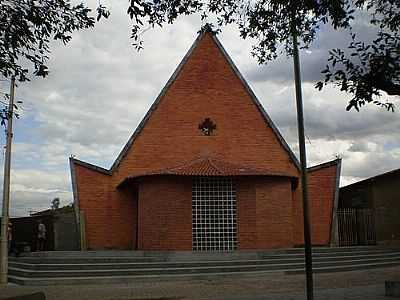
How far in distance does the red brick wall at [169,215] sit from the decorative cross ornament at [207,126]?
4108 millimetres

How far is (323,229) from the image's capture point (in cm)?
2569

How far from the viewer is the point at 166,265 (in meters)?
17.2

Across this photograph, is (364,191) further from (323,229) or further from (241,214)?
(241,214)

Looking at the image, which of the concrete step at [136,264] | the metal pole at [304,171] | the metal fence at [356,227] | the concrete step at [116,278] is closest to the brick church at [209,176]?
the metal fence at [356,227]

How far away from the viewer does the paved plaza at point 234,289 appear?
12291 mm

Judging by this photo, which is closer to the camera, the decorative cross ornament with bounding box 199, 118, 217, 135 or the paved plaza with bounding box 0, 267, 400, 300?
the paved plaza with bounding box 0, 267, 400, 300

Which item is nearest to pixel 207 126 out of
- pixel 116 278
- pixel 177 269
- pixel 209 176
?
pixel 209 176

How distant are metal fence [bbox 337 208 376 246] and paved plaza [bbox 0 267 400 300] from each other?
9458 mm

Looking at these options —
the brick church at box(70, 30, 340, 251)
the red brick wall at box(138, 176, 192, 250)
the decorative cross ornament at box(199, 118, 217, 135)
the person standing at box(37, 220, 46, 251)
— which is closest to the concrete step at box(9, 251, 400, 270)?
the brick church at box(70, 30, 340, 251)

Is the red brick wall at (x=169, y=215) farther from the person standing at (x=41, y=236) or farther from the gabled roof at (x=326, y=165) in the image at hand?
the gabled roof at (x=326, y=165)

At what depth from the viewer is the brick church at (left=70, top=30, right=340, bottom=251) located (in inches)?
859

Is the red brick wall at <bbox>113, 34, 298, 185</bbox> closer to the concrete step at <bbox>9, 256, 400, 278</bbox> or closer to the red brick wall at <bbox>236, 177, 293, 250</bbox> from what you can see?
the red brick wall at <bbox>236, 177, 293, 250</bbox>

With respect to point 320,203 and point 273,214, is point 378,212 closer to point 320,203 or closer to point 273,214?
point 320,203

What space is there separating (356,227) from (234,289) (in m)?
15.4
